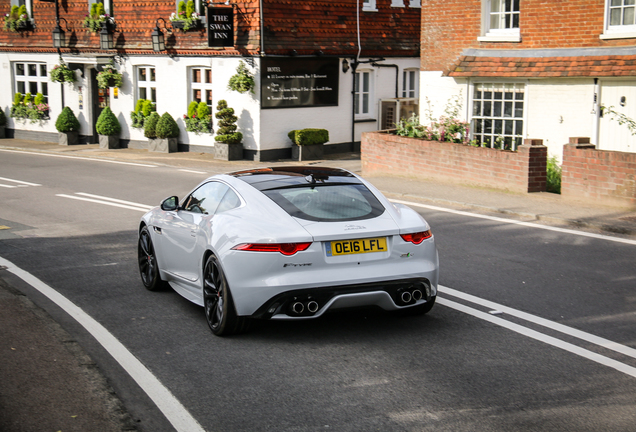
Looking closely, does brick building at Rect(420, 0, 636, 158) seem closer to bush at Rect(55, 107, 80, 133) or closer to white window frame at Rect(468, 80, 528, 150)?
white window frame at Rect(468, 80, 528, 150)

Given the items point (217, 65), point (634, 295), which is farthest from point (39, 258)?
point (217, 65)

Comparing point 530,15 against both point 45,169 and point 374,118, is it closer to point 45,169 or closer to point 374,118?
point 374,118

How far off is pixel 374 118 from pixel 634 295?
21279mm

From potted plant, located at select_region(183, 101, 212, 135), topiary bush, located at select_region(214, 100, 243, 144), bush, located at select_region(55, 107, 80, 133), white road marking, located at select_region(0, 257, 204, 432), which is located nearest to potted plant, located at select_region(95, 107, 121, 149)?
bush, located at select_region(55, 107, 80, 133)

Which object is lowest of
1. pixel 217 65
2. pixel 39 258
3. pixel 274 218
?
pixel 39 258

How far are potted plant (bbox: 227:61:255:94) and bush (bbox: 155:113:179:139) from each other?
10.3 ft

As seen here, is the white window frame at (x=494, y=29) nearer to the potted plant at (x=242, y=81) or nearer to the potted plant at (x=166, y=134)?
the potted plant at (x=242, y=81)

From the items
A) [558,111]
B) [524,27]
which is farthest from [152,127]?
[558,111]

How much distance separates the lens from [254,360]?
6168 millimetres

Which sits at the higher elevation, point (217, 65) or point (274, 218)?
point (217, 65)

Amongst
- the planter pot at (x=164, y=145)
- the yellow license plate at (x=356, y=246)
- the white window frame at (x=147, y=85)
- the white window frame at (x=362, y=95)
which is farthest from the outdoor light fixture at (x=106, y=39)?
the yellow license plate at (x=356, y=246)

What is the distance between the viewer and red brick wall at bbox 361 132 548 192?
1502 centimetres

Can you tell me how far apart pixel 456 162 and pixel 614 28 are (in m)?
4.28

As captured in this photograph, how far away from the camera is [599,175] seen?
13.8 metres
